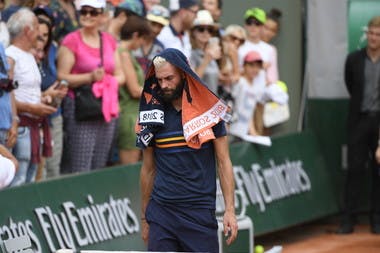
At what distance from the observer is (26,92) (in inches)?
371

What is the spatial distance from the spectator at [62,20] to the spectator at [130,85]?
0.50 m

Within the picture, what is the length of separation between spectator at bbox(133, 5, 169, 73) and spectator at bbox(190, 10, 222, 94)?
1.58 feet

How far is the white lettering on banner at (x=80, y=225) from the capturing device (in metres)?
8.92

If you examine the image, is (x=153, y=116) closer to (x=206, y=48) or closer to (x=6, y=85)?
(x=6, y=85)

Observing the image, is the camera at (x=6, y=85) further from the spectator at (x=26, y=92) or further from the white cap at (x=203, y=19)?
the white cap at (x=203, y=19)

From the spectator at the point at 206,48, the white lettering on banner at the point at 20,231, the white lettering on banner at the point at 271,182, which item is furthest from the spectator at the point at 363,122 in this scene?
the white lettering on banner at the point at 20,231

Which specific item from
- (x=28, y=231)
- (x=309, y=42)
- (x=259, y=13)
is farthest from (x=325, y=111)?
(x=28, y=231)

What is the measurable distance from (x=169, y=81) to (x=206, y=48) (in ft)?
15.6

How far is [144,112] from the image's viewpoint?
715cm

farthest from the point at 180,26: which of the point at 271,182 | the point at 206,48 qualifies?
the point at 271,182

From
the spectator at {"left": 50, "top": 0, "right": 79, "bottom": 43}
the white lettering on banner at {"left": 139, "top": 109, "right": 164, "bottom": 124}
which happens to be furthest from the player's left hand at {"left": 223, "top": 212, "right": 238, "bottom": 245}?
the spectator at {"left": 50, "top": 0, "right": 79, "bottom": 43}

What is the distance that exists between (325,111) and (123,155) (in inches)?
157

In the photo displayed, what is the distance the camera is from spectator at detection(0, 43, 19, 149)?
8648 mm

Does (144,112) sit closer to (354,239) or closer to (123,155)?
(123,155)
